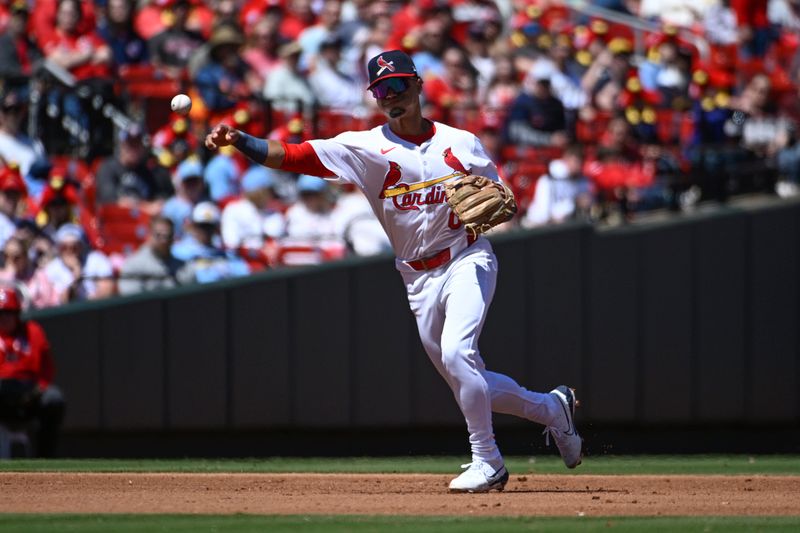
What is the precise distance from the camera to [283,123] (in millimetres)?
11398

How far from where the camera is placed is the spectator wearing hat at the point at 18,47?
11938 mm

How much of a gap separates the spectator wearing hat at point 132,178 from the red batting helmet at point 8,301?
1615 mm

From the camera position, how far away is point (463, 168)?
251 inches

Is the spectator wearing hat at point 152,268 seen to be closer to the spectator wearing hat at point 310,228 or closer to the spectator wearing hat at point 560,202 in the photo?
the spectator wearing hat at point 310,228

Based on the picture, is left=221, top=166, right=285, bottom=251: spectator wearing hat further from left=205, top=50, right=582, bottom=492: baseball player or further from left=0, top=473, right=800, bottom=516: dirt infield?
left=205, top=50, right=582, bottom=492: baseball player

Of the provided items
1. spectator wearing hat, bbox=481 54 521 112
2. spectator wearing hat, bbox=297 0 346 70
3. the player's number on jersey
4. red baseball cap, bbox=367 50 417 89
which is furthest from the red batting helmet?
spectator wearing hat, bbox=481 54 521 112

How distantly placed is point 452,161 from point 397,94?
0.38 m

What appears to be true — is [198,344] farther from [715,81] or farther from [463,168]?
[715,81]

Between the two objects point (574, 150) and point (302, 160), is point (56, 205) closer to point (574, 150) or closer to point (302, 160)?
→ point (574, 150)

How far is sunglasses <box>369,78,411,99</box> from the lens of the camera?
246 inches

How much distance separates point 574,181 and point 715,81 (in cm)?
303

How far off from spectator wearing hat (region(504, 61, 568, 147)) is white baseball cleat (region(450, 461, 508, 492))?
5.59 metres

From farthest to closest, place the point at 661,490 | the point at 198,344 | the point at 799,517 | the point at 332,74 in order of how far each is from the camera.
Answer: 1. the point at 332,74
2. the point at 198,344
3. the point at 661,490
4. the point at 799,517

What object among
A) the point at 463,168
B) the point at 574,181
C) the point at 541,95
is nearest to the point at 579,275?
the point at 574,181
